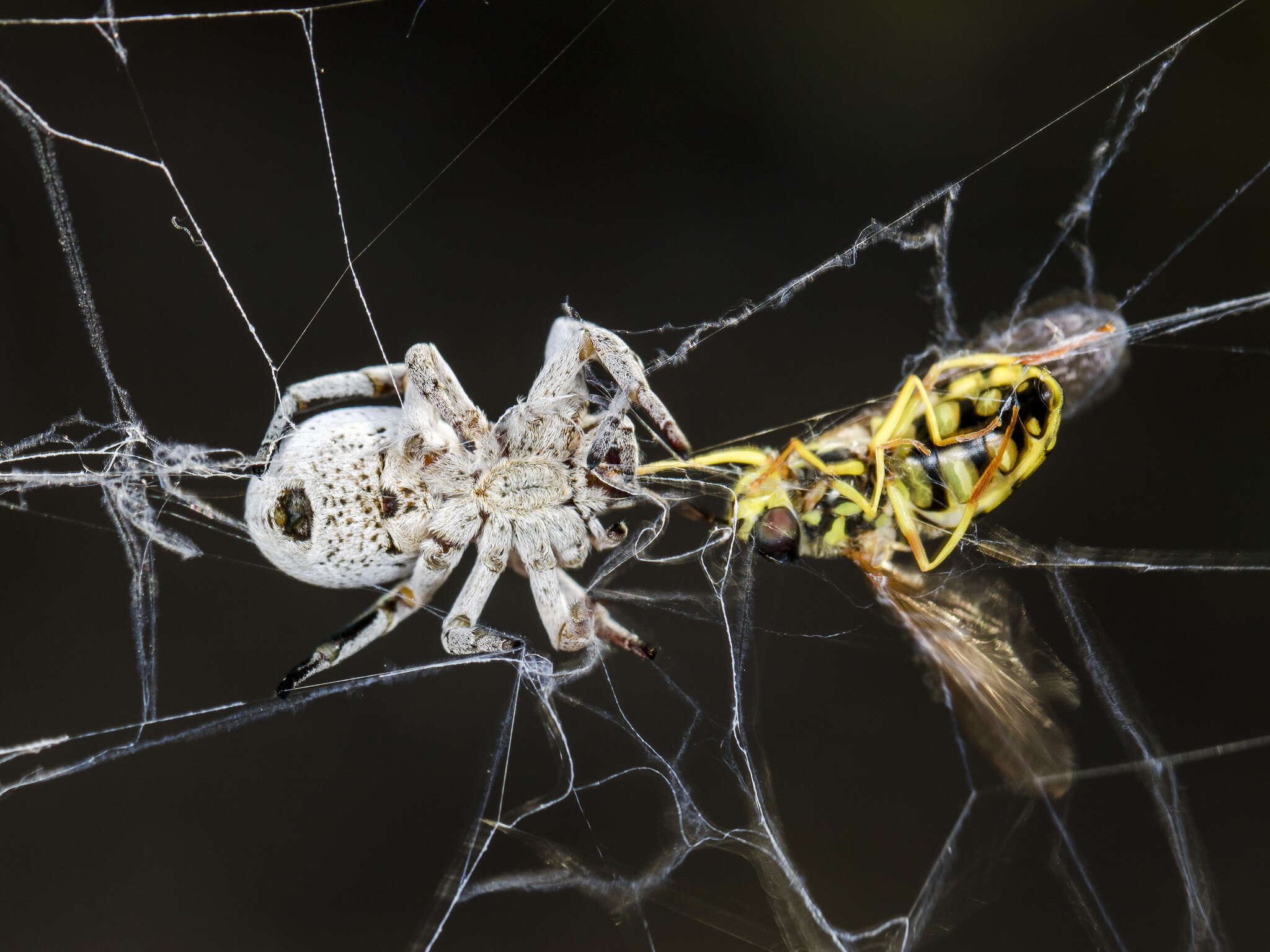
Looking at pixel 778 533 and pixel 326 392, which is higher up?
pixel 326 392

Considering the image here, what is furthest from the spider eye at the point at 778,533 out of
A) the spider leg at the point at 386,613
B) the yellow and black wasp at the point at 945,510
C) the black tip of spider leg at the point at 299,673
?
the black tip of spider leg at the point at 299,673

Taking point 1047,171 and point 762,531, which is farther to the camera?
point 1047,171

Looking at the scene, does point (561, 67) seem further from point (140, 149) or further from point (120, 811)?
point (120, 811)

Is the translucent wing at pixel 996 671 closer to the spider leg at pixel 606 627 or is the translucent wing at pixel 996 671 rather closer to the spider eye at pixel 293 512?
the spider leg at pixel 606 627

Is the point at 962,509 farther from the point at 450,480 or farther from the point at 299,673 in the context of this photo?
the point at 299,673

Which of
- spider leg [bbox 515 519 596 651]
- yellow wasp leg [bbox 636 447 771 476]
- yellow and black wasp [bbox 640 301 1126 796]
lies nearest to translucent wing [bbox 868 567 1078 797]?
yellow and black wasp [bbox 640 301 1126 796]

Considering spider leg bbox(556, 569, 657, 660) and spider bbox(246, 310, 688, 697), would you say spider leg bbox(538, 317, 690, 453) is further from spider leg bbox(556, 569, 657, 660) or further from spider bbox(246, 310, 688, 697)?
spider leg bbox(556, 569, 657, 660)

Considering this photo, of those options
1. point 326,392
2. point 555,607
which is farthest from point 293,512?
point 555,607

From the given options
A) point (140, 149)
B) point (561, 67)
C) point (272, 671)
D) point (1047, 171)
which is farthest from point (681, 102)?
point (272, 671)
